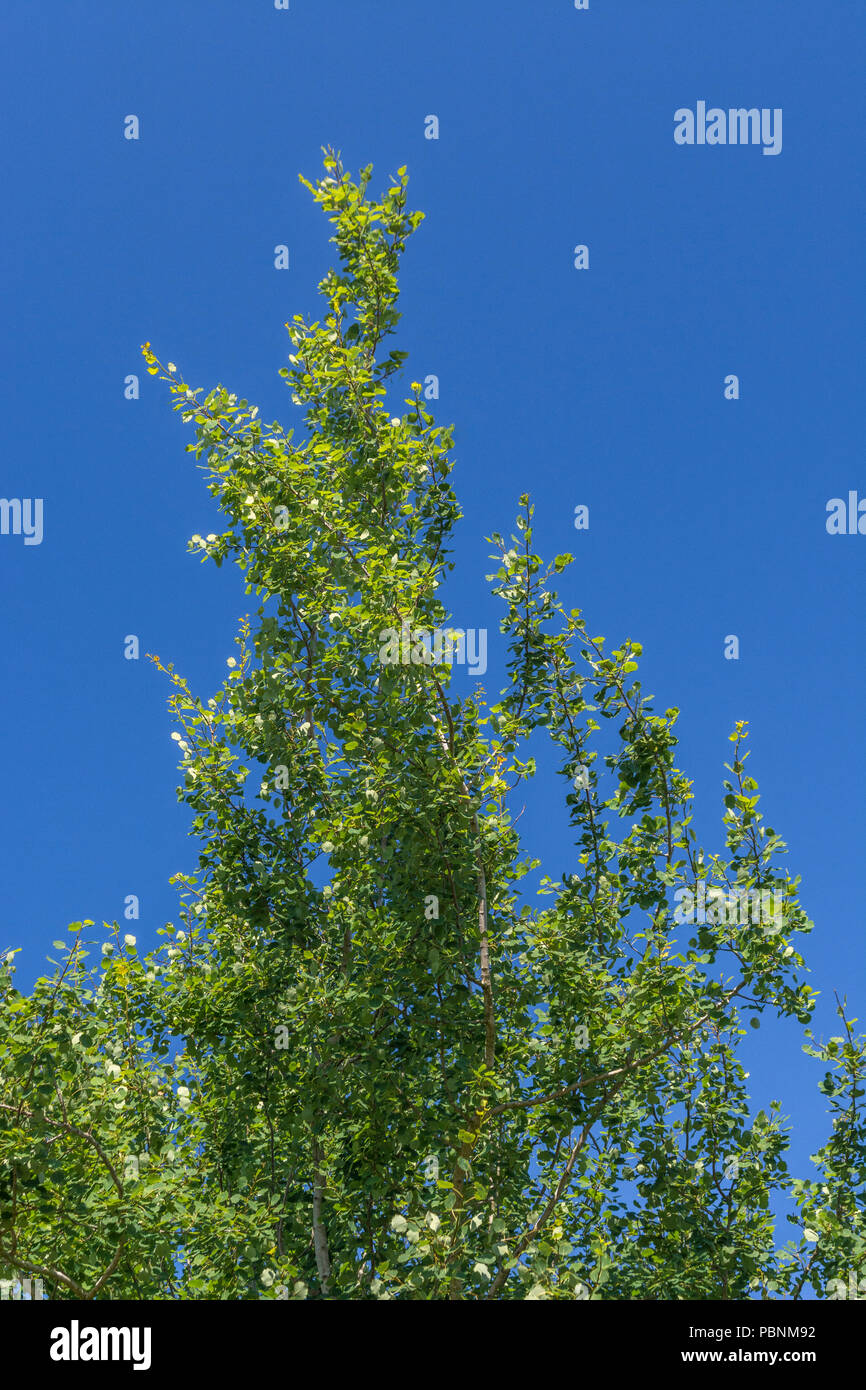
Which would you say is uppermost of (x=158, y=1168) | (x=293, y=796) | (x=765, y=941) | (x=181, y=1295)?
(x=293, y=796)

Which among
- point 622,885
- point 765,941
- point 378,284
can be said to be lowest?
point 765,941

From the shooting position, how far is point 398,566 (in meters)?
7.70

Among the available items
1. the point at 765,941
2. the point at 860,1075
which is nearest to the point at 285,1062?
the point at 765,941

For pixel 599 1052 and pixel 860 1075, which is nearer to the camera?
pixel 599 1052

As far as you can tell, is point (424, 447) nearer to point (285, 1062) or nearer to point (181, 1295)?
point (285, 1062)

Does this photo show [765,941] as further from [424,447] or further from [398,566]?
[424,447]

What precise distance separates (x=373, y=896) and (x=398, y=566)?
270cm

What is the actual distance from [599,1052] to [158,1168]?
3127 mm

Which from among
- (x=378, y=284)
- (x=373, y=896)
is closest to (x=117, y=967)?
(x=373, y=896)
